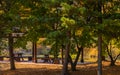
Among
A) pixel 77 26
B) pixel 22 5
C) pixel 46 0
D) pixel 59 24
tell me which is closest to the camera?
pixel 77 26

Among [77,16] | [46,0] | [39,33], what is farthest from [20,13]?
[77,16]

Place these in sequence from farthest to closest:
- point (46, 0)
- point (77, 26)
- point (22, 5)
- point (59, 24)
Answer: point (22, 5) → point (59, 24) → point (46, 0) → point (77, 26)

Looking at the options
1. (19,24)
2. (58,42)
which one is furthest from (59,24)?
(19,24)

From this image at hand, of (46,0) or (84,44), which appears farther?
(84,44)

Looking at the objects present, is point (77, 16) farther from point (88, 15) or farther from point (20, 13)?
point (20, 13)

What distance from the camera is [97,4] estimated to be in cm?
1490

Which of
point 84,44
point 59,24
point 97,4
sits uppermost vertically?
point 97,4

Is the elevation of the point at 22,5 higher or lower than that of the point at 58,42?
higher

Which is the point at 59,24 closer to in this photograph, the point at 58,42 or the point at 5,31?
the point at 58,42

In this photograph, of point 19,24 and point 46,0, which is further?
point 19,24

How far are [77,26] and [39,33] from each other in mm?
3428

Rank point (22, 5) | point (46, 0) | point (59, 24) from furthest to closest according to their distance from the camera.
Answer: point (22, 5)
point (59, 24)
point (46, 0)

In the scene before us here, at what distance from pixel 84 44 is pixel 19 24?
4.01m

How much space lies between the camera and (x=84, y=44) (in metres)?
18.5
